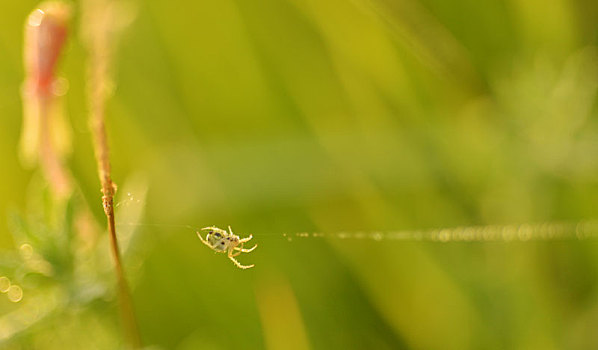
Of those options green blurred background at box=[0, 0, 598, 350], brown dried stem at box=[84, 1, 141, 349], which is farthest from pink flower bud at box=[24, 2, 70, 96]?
green blurred background at box=[0, 0, 598, 350]

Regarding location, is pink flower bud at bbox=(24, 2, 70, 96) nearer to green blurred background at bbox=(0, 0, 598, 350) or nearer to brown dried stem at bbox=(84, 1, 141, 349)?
brown dried stem at bbox=(84, 1, 141, 349)

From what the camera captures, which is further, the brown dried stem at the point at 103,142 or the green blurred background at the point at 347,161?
the green blurred background at the point at 347,161

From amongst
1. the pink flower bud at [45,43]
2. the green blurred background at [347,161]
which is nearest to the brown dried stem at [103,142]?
the pink flower bud at [45,43]

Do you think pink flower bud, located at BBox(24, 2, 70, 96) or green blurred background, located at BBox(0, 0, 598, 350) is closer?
pink flower bud, located at BBox(24, 2, 70, 96)

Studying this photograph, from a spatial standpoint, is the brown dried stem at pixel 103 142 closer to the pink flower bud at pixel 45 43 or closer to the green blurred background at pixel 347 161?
the pink flower bud at pixel 45 43

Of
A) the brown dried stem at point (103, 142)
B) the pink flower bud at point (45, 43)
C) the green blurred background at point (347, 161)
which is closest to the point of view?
the brown dried stem at point (103, 142)

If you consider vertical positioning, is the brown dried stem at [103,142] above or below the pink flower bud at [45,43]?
below

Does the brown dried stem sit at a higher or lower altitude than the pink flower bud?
lower

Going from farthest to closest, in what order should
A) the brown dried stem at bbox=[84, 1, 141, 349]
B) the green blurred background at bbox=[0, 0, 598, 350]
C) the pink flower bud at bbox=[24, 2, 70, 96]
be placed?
1. the green blurred background at bbox=[0, 0, 598, 350]
2. the pink flower bud at bbox=[24, 2, 70, 96]
3. the brown dried stem at bbox=[84, 1, 141, 349]

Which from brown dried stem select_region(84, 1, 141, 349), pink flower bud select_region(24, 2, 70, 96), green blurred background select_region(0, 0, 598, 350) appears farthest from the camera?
green blurred background select_region(0, 0, 598, 350)
